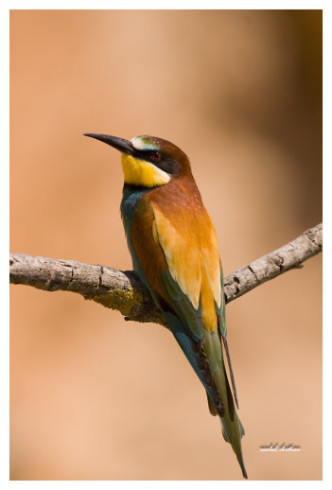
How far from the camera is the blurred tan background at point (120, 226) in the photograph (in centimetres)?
222

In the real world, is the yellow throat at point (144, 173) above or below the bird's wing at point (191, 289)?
above

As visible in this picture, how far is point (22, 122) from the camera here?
2.27m

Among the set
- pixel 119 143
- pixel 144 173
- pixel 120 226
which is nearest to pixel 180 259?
pixel 144 173

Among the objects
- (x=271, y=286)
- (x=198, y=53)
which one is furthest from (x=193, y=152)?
(x=271, y=286)

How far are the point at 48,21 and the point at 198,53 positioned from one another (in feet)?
2.08

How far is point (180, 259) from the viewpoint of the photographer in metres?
1.92

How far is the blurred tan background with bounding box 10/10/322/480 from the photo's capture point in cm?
222

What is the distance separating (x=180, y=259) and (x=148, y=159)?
1.42ft

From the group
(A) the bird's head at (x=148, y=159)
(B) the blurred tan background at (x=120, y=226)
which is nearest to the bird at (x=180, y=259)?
(A) the bird's head at (x=148, y=159)

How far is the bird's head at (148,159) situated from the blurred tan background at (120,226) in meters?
0.29

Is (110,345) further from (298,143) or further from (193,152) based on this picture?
(298,143)

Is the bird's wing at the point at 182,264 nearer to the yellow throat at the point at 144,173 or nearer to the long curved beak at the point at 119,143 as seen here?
the yellow throat at the point at 144,173

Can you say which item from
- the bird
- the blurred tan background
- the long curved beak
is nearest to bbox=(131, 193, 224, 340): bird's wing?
the bird

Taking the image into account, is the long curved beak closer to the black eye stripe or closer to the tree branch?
the black eye stripe
